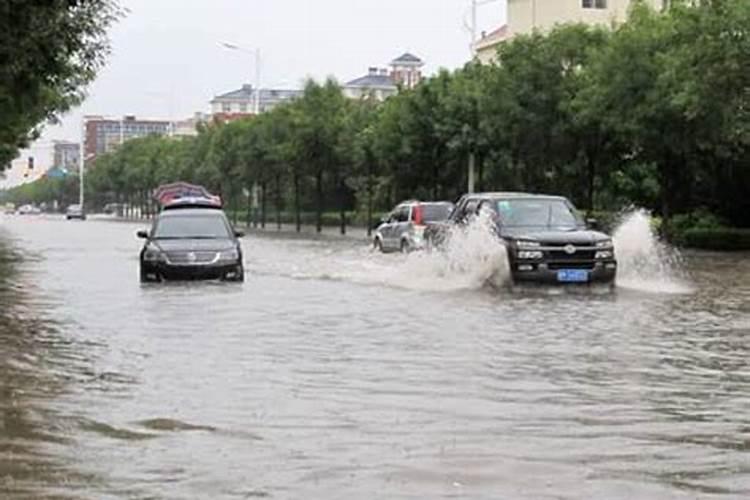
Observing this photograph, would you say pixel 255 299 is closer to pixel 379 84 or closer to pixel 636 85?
pixel 636 85

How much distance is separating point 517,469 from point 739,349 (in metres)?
7.17

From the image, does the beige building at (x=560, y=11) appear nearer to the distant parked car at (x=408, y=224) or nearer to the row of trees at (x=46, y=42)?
the distant parked car at (x=408, y=224)

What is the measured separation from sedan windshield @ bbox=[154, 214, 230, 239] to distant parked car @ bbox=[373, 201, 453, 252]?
834cm

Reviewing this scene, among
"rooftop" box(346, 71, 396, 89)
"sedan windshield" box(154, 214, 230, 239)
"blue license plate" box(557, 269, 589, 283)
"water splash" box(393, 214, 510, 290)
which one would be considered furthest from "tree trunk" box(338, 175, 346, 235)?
"rooftop" box(346, 71, 396, 89)

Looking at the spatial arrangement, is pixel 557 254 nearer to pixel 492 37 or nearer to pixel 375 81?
pixel 492 37

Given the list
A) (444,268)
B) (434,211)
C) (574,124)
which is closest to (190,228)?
(444,268)

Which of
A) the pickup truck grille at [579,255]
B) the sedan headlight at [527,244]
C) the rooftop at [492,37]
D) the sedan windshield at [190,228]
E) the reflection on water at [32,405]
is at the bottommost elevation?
the reflection on water at [32,405]

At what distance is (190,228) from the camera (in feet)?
85.8

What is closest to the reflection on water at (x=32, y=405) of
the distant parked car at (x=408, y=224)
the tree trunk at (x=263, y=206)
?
the distant parked car at (x=408, y=224)

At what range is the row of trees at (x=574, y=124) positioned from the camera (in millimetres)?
36312

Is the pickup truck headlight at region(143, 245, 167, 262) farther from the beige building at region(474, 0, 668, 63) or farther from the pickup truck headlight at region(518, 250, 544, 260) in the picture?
the beige building at region(474, 0, 668, 63)

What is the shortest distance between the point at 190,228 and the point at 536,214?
6.51 metres

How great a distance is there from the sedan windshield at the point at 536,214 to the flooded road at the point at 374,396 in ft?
8.02

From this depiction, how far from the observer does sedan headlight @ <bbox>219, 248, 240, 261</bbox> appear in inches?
987
